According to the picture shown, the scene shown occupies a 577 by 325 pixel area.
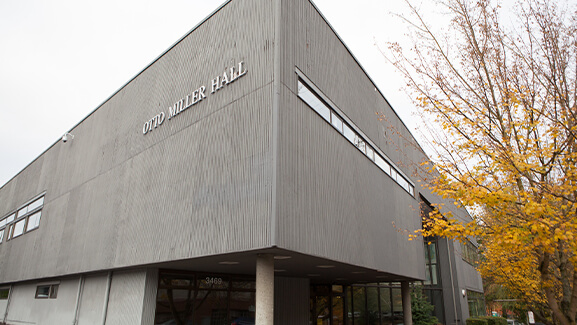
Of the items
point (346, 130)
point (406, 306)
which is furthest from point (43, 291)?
point (406, 306)

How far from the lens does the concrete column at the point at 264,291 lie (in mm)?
8523

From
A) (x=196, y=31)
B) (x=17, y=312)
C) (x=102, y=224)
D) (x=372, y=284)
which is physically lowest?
(x=17, y=312)

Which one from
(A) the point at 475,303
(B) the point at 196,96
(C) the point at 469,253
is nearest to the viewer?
(B) the point at 196,96

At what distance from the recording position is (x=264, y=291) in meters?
Result: 8.77

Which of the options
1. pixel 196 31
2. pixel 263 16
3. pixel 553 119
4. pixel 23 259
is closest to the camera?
pixel 553 119

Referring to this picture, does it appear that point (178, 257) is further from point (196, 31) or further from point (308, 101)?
point (196, 31)

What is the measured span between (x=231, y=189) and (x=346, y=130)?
543 centimetres

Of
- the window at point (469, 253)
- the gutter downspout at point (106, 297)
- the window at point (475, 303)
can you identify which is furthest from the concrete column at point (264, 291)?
the window at point (475, 303)

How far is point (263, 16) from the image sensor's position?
1020 centimetres

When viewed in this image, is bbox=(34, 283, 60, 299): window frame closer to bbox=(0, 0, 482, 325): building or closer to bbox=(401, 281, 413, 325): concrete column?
bbox=(0, 0, 482, 325): building

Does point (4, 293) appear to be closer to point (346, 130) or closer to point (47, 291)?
point (47, 291)

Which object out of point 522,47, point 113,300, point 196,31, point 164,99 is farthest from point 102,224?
point 522,47

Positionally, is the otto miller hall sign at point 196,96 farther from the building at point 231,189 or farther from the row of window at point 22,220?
the row of window at point 22,220

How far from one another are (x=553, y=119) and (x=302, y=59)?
6.26 metres
